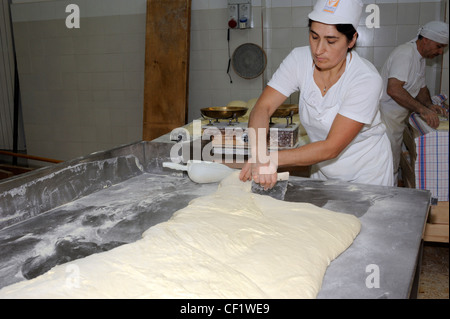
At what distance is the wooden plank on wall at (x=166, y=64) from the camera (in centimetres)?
406

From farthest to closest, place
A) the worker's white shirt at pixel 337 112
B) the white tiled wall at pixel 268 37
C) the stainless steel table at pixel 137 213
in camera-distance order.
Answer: the white tiled wall at pixel 268 37 < the worker's white shirt at pixel 337 112 < the stainless steel table at pixel 137 213

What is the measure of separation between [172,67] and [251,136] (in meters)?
2.30

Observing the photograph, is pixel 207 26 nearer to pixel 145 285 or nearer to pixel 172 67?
pixel 172 67

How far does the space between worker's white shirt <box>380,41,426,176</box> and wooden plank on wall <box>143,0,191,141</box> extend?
1.90m

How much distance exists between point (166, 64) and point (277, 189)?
272 centimetres

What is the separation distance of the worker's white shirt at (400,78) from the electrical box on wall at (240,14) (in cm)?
136

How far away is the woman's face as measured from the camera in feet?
5.62

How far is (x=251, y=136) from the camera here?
6.87 feet

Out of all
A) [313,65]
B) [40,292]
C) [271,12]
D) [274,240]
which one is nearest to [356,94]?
[313,65]

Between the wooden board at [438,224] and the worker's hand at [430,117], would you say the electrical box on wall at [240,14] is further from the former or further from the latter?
the wooden board at [438,224]

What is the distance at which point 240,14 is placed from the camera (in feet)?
13.1

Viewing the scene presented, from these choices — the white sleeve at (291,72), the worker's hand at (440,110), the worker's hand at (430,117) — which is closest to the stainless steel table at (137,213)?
the white sleeve at (291,72)

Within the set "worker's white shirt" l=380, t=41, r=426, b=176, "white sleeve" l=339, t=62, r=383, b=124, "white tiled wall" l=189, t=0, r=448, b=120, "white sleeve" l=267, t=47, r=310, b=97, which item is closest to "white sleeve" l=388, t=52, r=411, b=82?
"worker's white shirt" l=380, t=41, r=426, b=176

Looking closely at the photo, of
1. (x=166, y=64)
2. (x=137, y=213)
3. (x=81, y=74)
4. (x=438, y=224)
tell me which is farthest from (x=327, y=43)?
(x=81, y=74)
